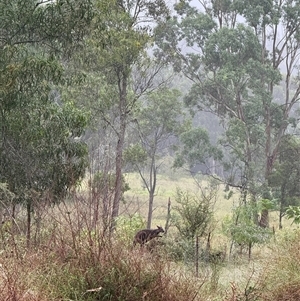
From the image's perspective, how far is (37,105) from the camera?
745 cm

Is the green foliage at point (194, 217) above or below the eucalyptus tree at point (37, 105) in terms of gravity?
below

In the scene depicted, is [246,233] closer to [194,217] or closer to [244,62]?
[194,217]

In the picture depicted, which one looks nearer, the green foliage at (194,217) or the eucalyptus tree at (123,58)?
the green foliage at (194,217)

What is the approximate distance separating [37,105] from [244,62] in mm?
10735

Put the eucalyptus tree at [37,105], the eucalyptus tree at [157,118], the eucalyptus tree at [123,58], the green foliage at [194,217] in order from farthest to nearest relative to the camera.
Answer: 1. the eucalyptus tree at [157,118]
2. the eucalyptus tree at [123,58]
3. the green foliage at [194,217]
4. the eucalyptus tree at [37,105]

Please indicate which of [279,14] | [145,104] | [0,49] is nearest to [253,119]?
[279,14]

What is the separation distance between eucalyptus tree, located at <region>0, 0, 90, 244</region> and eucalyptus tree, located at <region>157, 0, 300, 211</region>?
357 inches

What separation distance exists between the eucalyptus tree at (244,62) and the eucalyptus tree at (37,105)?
29.7ft

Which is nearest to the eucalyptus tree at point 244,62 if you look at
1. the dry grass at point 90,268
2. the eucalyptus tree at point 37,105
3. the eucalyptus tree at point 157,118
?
the eucalyptus tree at point 157,118

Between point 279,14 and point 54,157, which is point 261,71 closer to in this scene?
point 279,14

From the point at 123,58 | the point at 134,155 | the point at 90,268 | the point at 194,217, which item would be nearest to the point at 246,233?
the point at 194,217

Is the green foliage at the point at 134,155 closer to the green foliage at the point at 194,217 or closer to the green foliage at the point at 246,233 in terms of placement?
the green foliage at the point at 246,233

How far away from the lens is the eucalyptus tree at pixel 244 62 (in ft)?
52.1

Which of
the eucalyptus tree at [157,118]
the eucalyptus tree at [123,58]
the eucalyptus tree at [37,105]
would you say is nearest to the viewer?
the eucalyptus tree at [37,105]
